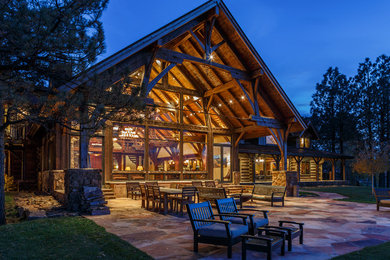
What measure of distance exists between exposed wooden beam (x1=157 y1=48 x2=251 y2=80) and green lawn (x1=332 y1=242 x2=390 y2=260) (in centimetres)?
995

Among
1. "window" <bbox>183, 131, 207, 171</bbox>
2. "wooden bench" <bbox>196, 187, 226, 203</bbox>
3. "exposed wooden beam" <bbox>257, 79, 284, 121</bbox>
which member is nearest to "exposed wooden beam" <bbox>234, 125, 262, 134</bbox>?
"exposed wooden beam" <bbox>257, 79, 284, 121</bbox>

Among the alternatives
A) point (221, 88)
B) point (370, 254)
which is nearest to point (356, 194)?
point (221, 88)

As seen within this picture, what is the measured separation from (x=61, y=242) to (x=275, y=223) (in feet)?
17.4

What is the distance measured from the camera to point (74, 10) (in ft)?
18.9

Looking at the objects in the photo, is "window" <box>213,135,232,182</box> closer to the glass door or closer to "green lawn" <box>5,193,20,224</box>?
the glass door

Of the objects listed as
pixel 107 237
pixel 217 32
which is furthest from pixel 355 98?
pixel 107 237

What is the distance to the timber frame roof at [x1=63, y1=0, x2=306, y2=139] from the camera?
1247cm

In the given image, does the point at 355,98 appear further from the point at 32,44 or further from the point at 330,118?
the point at 32,44

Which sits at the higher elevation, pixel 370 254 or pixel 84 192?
pixel 84 192

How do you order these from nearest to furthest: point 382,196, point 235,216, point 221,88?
point 235,216
point 382,196
point 221,88

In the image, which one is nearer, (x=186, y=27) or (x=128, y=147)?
(x=186, y=27)

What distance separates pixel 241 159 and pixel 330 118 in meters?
18.3

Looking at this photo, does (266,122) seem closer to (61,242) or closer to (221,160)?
(221,160)

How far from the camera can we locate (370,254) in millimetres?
5520
